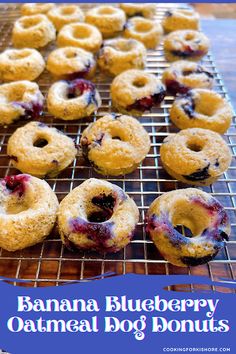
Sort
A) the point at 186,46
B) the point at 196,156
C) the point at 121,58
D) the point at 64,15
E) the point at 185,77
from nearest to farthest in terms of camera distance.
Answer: the point at 196,156 → the point at 185,77 → the point at 121,58 → the point at 186,46 → the point at 64,15

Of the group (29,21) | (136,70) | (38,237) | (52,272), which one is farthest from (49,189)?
(29,21)

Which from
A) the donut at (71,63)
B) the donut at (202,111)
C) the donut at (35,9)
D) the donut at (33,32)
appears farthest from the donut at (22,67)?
the donut at (202,111)

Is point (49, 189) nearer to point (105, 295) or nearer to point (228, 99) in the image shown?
point (105, 295)

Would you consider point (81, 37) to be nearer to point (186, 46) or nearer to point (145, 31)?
point (145, 31)

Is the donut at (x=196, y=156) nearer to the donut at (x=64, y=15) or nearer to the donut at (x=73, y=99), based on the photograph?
the donut at (x=73, y=99)

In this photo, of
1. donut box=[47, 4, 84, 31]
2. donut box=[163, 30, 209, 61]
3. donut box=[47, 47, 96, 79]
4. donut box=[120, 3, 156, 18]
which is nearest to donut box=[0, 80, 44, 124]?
donut box=[47, 47, 96, 79]

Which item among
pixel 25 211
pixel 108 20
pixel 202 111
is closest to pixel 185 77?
pixel 202 111
